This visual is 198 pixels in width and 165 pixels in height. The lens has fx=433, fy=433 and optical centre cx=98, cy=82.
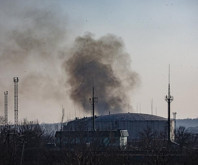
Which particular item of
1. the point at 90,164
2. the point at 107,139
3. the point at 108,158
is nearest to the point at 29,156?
the point at 108,158

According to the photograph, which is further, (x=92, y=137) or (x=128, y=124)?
(x=128, y=124)

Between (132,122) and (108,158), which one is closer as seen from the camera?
(108,158)

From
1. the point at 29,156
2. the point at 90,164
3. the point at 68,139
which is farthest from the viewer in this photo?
the point at 68,139

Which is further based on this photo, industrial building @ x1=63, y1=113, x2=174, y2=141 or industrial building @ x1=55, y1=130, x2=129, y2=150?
industrial building @ x1=63, y1=113, x2=174, y2=141

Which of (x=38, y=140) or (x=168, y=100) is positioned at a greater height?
(x=168, y=100)

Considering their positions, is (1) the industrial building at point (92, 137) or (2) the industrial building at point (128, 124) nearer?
(1) the industrial building at point (92, 137)

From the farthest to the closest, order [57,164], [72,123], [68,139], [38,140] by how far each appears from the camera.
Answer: [72,123] → [68,139] → [38,140] → [57,164]

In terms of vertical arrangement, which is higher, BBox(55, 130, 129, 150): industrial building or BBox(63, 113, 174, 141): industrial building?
BBox(63, 113, 174, 141): industrial building

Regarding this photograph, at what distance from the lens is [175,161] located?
30.8 m

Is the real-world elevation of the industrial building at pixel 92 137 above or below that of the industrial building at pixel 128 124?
below

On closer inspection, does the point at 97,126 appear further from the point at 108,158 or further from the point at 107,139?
the point at 108,158

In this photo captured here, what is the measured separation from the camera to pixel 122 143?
2055 inches

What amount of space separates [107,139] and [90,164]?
24672mm

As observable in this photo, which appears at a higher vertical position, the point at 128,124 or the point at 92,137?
the point at 128,124
